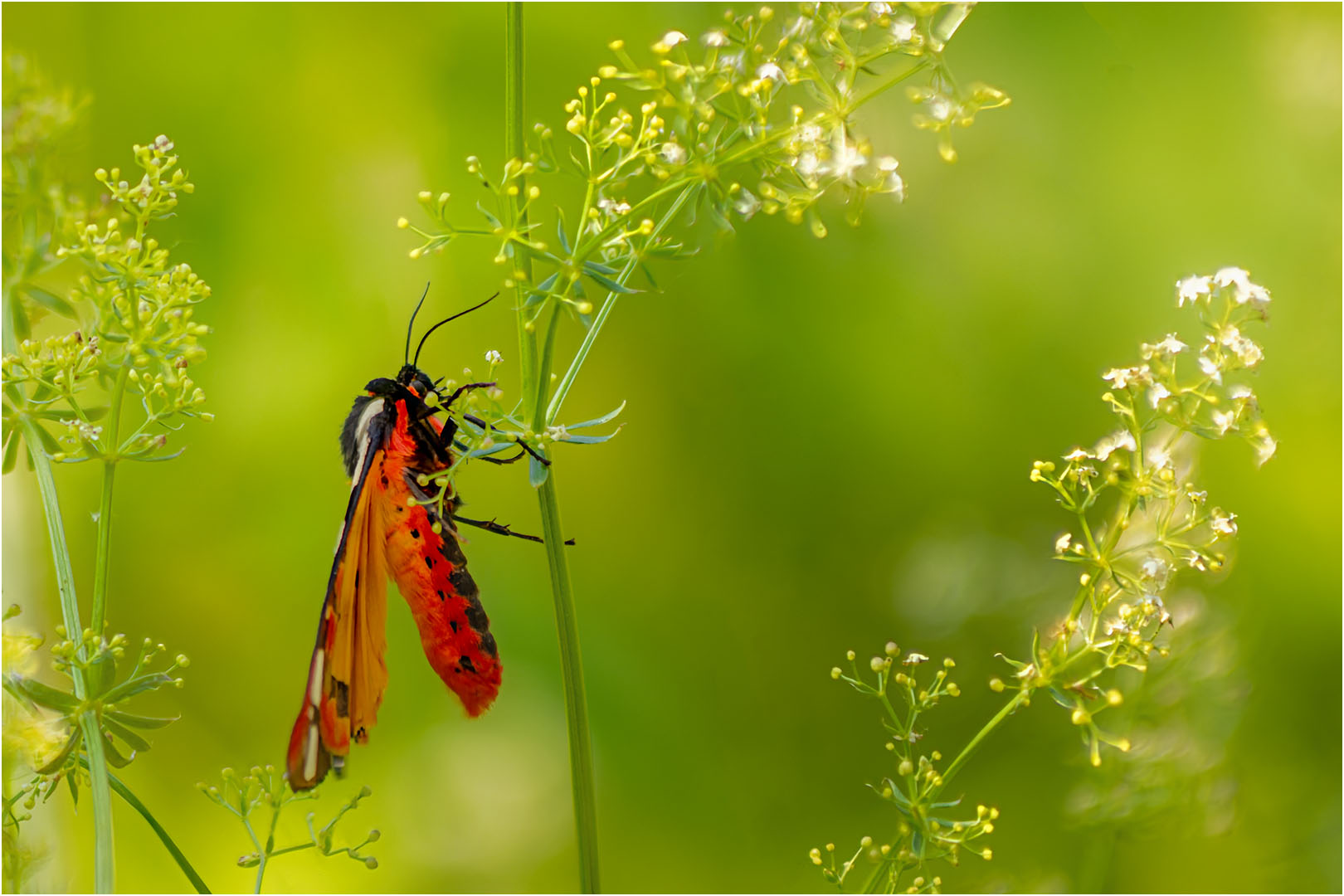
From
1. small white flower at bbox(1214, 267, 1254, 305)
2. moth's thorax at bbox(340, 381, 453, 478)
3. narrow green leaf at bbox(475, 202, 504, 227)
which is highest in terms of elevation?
moth's thorax at bbox(340, 381, 453, 478)

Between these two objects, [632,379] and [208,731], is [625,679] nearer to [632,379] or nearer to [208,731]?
[632,379]

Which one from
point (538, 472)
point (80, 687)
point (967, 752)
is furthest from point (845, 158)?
point (80, 687)

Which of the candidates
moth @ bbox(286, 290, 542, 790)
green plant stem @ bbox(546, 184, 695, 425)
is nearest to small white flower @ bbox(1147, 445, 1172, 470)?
green plant stem @ bbox(546, 184, 695, 425)

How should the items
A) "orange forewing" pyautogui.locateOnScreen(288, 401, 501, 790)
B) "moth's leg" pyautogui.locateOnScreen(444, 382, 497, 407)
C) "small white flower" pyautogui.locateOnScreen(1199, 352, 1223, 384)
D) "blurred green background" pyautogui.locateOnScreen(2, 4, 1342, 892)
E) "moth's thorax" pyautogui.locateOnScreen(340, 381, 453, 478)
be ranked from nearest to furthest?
"small white flower" pyautogui.locateOnScreen(1199, 352, 1223, 384) → "moth's leg" pyautogui.locateOnScreen(444, 382, 497, 407) → "orange forewing" pyautogui.locateOnScreen(288, 401, 501, 790) → "moth's thorax" pyautogui.locateOnScreen(340, 381, 453, 478) → "blurred green background" pyautogui.locateOnScreen(2, 4, 1342, 892)

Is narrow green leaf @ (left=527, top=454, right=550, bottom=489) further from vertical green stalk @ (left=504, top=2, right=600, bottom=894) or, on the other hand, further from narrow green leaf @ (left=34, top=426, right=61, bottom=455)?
narrow green leaf @ (left=34, top=426, right=61, bottom=455)

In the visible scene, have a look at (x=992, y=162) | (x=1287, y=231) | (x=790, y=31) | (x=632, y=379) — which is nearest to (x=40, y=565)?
(x=632, y=379)

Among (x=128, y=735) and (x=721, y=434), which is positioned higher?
(x=721, y=434)

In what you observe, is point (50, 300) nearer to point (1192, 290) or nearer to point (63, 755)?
point (63, 755)
